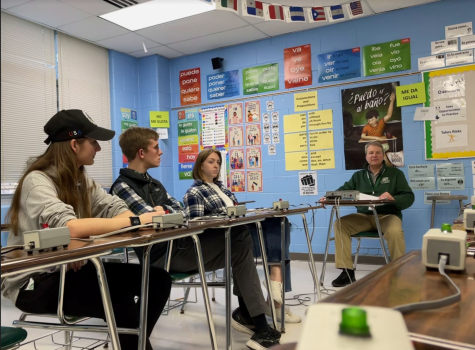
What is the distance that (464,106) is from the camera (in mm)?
3748

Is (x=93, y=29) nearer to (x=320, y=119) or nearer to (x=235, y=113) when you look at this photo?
(x=235, y=113)

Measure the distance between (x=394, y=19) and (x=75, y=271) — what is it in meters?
3.87

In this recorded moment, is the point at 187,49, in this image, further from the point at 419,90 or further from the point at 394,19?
the point at 419,90

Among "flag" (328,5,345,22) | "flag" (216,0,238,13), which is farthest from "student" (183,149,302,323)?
"flag" (328,5,345,22)

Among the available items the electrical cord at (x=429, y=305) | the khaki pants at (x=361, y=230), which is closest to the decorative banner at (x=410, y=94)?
the khaki pants at (x=361, y=230)

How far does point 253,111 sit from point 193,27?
3.79 feet

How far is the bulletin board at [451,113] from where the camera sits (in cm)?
373

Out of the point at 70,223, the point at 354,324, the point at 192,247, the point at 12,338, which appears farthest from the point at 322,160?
the point at 354,324

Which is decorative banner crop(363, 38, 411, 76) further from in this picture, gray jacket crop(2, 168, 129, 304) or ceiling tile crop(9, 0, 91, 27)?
gray jacket crop(2, 168, 129, 304)

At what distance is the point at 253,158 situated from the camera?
4.84 metres

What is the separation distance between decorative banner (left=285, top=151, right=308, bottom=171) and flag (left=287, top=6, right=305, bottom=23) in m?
1.53

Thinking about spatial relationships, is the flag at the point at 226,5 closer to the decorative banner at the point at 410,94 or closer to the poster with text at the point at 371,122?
the poster with text at the point at 371,122

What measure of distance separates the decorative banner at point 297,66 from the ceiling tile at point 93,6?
191 centimetres

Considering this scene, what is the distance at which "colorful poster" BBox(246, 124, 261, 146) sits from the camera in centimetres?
481
